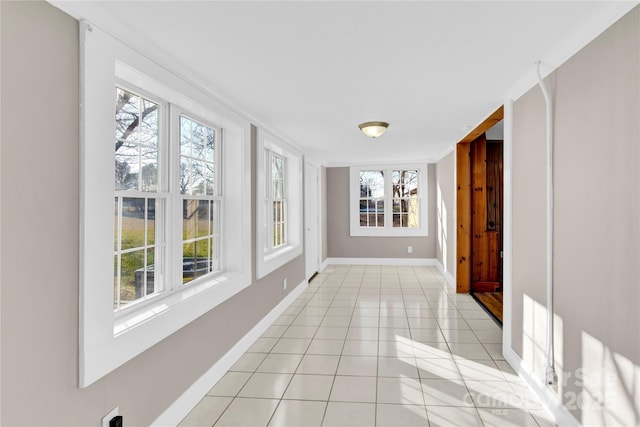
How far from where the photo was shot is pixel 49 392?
1.45 metres

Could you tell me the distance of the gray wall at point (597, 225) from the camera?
5.04 feet

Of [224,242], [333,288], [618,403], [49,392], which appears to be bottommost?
[333,288]

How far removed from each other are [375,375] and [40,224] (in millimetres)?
2428

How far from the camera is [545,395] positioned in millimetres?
2357

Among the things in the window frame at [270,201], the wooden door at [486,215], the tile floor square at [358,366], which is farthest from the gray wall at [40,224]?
the wooden door at [486,215]

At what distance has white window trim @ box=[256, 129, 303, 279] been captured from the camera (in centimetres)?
377

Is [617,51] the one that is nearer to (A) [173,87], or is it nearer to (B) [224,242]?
(A) [173,87]

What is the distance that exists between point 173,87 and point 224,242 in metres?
1.47

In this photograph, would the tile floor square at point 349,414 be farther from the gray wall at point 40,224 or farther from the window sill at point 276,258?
the window sill at point 276,258

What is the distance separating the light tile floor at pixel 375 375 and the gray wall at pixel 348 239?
10.1ft

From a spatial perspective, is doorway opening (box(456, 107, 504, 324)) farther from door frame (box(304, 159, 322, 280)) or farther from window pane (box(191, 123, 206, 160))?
window pane (box(191, 123, 206, 160))

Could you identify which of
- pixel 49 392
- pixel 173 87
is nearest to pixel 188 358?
pixel 49 392

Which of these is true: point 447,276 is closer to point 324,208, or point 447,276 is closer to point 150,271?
point 324,208

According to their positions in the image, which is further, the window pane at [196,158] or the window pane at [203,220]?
the window pane at [203,220]
